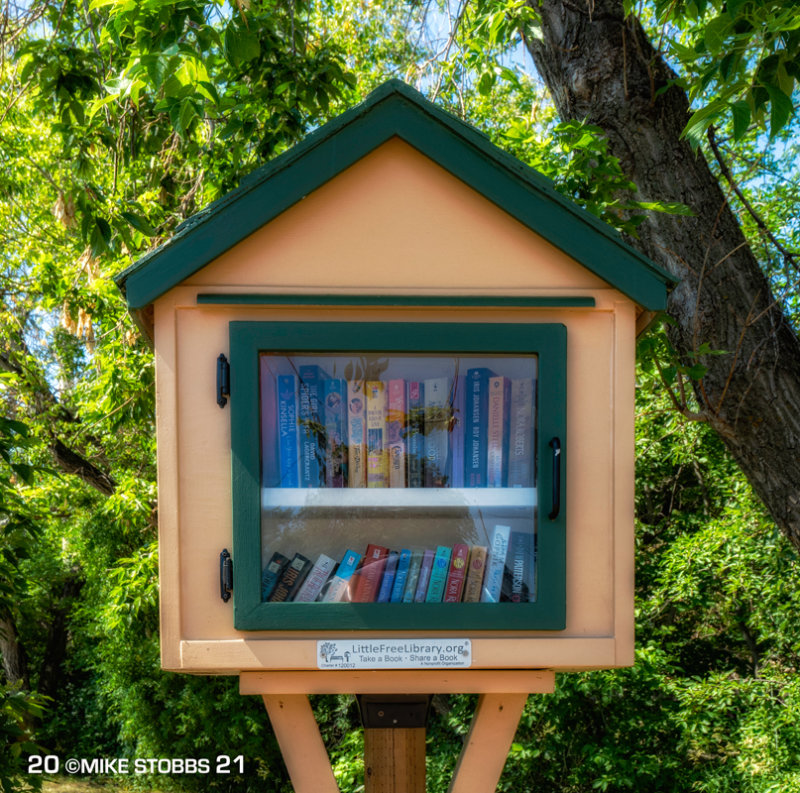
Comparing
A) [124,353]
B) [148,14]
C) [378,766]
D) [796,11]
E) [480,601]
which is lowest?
[378,766]

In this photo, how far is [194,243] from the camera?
1.48 metres

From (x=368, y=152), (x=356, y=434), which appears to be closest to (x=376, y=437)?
(x=356, y=434)

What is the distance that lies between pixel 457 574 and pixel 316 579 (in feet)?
0.88

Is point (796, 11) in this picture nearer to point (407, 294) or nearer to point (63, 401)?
point (407, 294)

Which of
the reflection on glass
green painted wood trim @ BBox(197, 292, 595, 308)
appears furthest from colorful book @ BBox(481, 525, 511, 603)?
green painted wood trim @ BBox(197, 292, 595, 308)

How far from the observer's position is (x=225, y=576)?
148 cm

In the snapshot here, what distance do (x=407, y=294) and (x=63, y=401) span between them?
756 centimetres

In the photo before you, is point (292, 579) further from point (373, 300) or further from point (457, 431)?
point (373, 300)

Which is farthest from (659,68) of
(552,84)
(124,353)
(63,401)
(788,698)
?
(63,401)

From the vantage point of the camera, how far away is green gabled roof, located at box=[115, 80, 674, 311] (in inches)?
58.3

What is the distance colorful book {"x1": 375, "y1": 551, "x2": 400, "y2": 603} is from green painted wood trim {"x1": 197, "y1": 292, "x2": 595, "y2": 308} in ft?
1.61

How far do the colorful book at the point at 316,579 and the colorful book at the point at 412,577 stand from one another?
15cm

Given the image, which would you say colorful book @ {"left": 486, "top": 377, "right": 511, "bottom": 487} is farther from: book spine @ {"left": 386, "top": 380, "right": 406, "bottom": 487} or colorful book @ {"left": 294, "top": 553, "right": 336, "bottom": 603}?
colorful book @ {"left": 294, "top": 553, "right": 336, "bottom": 603}

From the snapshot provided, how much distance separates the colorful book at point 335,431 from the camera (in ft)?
5.22
